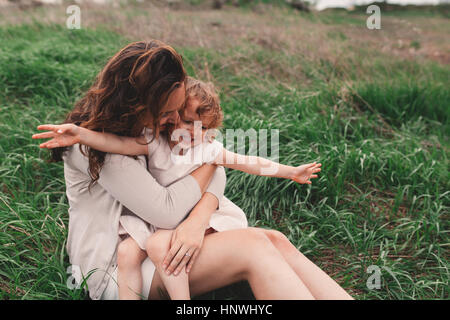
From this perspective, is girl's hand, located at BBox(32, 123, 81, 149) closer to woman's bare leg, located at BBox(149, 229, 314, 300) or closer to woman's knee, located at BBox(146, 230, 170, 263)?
woman's knee, located at BBox(146, 230, 170, 263)

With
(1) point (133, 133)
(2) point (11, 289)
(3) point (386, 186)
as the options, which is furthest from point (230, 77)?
(2) point (11, 289)

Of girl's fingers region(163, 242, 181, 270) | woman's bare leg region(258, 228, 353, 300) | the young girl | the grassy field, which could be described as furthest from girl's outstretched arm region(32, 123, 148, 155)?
the grassy field

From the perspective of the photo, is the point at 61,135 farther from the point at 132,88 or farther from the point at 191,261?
the point at 191,261

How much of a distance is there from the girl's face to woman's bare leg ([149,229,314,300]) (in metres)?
0.47

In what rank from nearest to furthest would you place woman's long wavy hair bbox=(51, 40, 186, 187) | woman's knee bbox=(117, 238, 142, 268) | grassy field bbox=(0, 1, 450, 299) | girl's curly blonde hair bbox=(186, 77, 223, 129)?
woman's long wavy hair bbox=(51, 40, 186, 187) < woman's knee bbox=(117, 238, 142, 268) < girl's curly blonde hair bbox=(186, 77, 223, 129) < grassy field bbox=(0, 1, 450, 299)

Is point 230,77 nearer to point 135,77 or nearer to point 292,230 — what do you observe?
point 292,230

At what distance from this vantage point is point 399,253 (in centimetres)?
206

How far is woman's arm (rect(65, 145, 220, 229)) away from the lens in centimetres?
131

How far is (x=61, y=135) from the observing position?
3.75ft

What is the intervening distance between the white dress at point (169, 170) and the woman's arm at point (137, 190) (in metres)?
0.08

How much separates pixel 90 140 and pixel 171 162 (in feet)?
1.18

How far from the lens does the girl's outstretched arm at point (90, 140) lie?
110 cm

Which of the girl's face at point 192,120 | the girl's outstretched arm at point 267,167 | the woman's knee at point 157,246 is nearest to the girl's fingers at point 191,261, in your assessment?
the woman's knee at point 157,246

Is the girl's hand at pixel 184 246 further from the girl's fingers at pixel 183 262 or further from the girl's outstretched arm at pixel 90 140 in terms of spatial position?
the girl's outstretched arm at pixel 90 140
